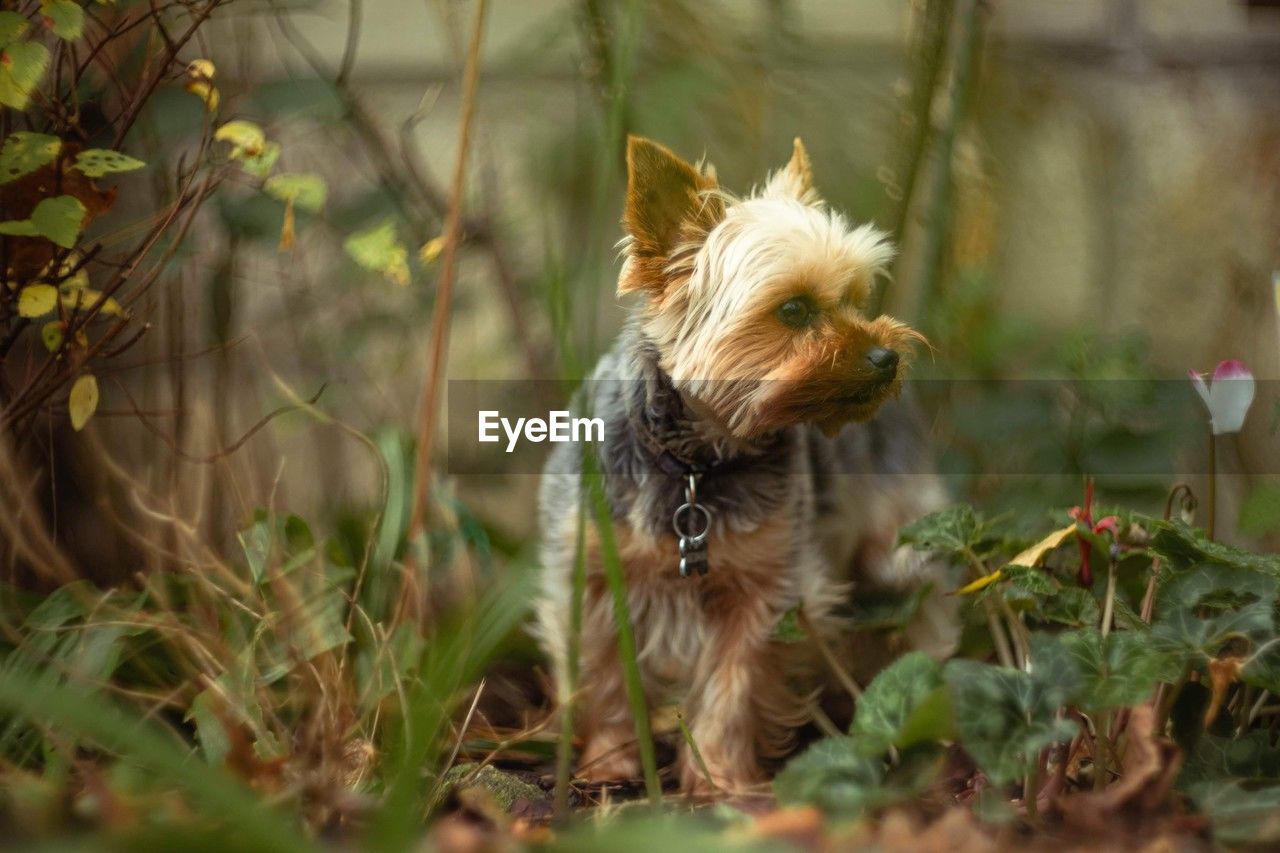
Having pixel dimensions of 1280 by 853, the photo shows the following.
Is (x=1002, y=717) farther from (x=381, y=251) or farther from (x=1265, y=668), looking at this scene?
(x=381, y=251)

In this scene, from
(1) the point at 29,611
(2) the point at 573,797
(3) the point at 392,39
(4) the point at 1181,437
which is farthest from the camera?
(3) the point at 392,39

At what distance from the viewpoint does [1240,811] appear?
1.27 metres

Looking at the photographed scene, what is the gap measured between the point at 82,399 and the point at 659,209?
1.02 meters

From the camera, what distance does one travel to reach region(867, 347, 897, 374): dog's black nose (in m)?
1.70

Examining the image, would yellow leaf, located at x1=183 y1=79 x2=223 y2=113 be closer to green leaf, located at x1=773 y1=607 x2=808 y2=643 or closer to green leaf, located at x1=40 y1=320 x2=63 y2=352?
green leaf, located at x1=40 y1=320 x2=63 y2=352

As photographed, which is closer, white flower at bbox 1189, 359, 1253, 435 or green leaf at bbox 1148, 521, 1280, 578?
green leaf at bbox 1148, 521, 1280, 578

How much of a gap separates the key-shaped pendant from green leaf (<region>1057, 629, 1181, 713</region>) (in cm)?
64

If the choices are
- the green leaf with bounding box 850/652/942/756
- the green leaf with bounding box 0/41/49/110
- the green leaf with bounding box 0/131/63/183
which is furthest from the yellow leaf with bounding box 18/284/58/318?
the green leaf with bounding box 850/652/942/756

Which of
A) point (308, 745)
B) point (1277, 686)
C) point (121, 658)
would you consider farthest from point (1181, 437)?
point (121, 658)

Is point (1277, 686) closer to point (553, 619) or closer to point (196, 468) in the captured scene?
point (553, 619)

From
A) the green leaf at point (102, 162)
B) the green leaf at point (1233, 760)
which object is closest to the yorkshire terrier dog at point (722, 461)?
the green leaf at point (1233, 760)

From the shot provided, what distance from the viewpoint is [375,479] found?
2758 mm

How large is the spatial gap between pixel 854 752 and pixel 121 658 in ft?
4.29

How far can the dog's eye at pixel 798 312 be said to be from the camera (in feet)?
5.86
